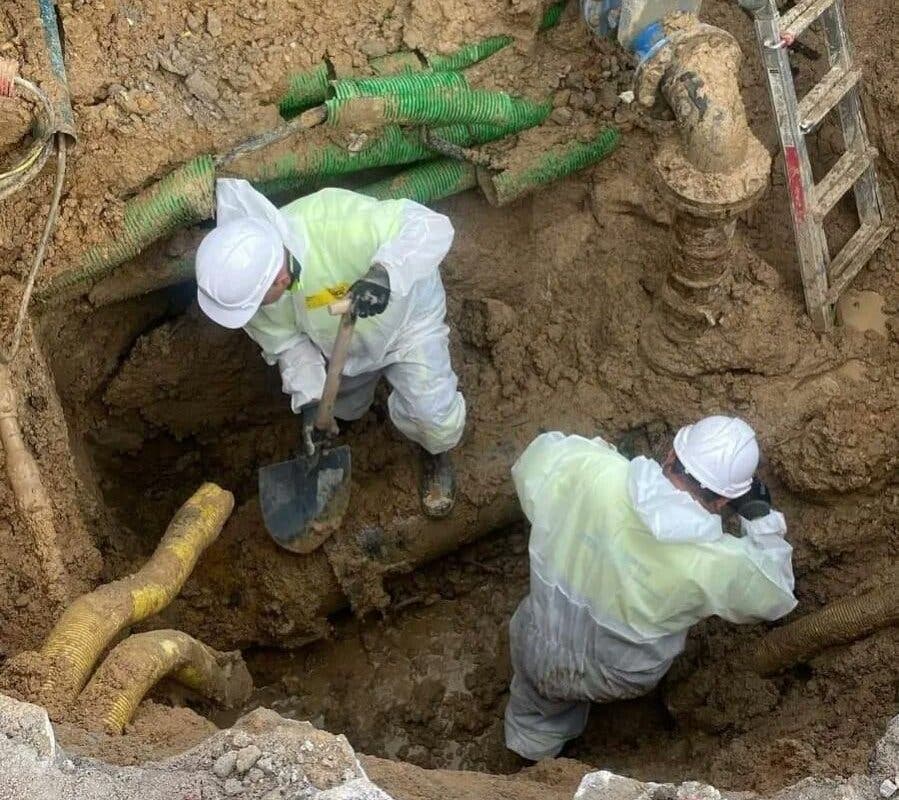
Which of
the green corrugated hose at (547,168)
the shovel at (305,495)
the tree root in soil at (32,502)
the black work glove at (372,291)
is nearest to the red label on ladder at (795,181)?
the green corrugated hose at (547,168)

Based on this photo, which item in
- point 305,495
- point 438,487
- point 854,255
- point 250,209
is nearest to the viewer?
point 250,209

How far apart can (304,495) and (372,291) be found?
1065mm

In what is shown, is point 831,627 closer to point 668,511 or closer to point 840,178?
point 668,511

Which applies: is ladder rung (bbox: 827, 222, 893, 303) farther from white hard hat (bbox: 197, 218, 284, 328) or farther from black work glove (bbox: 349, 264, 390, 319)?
white hard hat (bbox: 197, 218, 284, 328)

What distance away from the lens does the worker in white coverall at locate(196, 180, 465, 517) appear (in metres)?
3.37

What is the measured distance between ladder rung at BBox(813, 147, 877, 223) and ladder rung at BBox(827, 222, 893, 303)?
19 centimetres

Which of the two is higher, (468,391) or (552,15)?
(552,15)

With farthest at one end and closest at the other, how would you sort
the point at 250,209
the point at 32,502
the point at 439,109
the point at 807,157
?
1. the point at 439,109
2. the point at 807,157
3. the point at 250,209
4. the point at 32,502

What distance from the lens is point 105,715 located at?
2.68 m

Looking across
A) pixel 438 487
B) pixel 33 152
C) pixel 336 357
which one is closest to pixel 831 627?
pixel 438 487

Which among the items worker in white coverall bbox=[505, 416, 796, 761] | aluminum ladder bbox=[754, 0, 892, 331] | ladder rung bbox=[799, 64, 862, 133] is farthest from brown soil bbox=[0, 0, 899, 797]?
worker in white coverall bbox=[505, 416, 796, 761]

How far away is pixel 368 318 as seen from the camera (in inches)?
147

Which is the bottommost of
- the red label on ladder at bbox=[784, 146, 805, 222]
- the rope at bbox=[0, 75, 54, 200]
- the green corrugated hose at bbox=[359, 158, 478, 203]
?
the red label on ladder at bbox=[784, 146, 805, 222]

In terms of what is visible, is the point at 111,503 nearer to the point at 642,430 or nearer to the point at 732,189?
the point at 642,430
